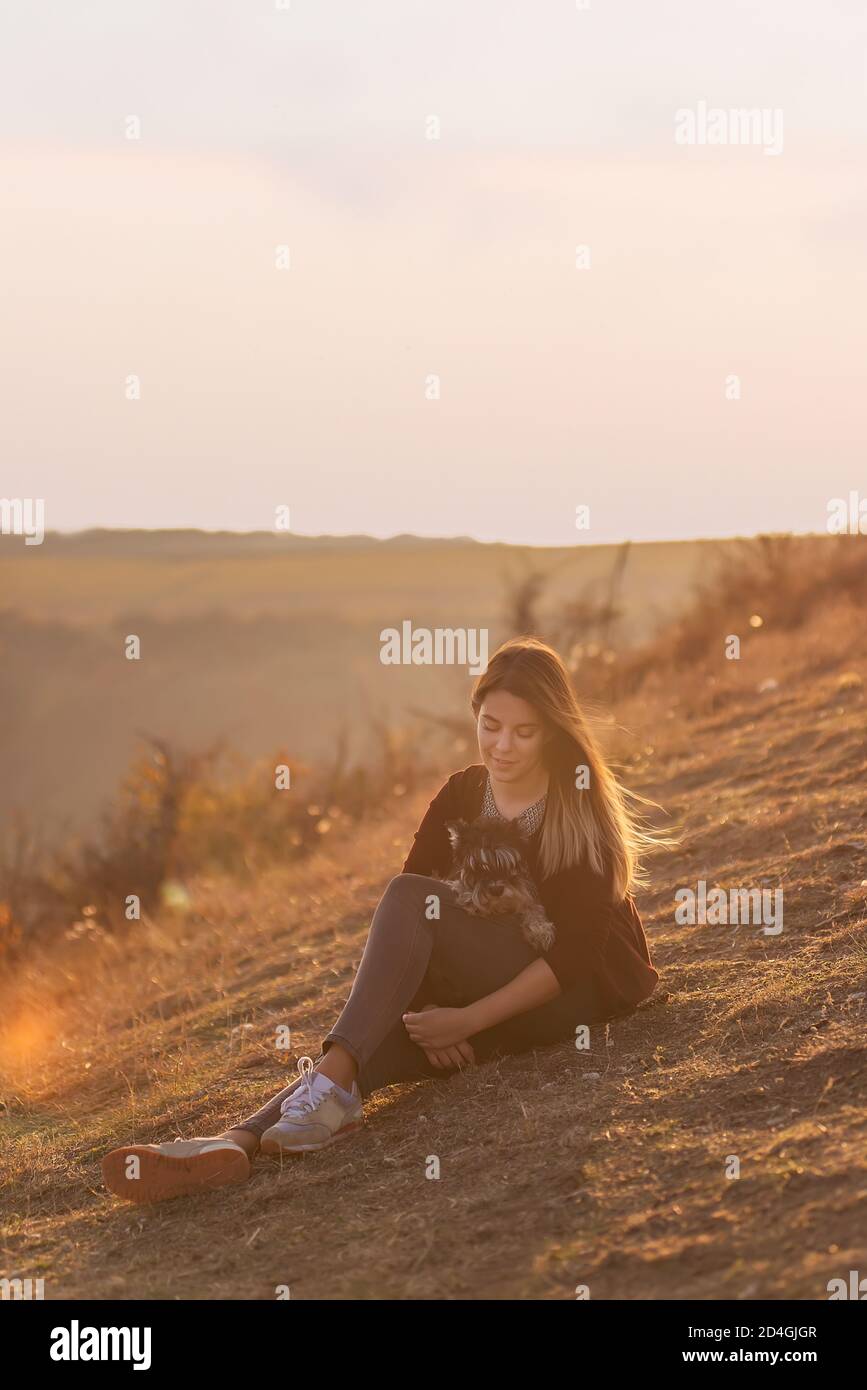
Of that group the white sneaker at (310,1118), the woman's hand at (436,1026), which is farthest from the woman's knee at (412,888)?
the white sneaker at (310,1118)

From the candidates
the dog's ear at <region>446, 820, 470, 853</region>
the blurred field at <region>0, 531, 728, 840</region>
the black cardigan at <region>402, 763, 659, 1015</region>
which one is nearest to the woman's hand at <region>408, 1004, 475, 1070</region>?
the black cardigan at <region>402, 763, 659, 1015</region>

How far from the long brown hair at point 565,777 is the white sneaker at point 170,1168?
1.21 m

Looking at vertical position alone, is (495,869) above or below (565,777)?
below

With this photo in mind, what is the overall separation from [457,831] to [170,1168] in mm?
1257

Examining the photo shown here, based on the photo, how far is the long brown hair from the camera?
4.43 meters

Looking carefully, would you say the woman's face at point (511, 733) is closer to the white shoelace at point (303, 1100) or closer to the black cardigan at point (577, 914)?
the black cardigan at point (577, 914)

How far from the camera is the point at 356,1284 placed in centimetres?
341

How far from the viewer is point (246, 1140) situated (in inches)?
168

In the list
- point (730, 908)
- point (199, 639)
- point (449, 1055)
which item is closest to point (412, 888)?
point (449, 1055)

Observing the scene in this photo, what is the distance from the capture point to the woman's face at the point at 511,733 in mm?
4484

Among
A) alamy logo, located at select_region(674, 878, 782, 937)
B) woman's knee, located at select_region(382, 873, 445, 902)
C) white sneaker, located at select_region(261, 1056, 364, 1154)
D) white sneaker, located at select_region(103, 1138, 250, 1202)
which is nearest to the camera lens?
white sneaker, located at select_region(103, 1138, 250, 1202)

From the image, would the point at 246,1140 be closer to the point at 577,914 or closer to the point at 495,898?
the point at 495,898

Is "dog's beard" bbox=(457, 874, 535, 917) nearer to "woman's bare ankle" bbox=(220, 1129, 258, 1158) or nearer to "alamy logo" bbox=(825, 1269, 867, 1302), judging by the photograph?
"woman's bare ankle" bbox=(220, 1129, 258, 1158)

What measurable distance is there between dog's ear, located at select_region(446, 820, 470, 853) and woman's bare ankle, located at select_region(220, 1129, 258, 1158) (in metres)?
1.01
